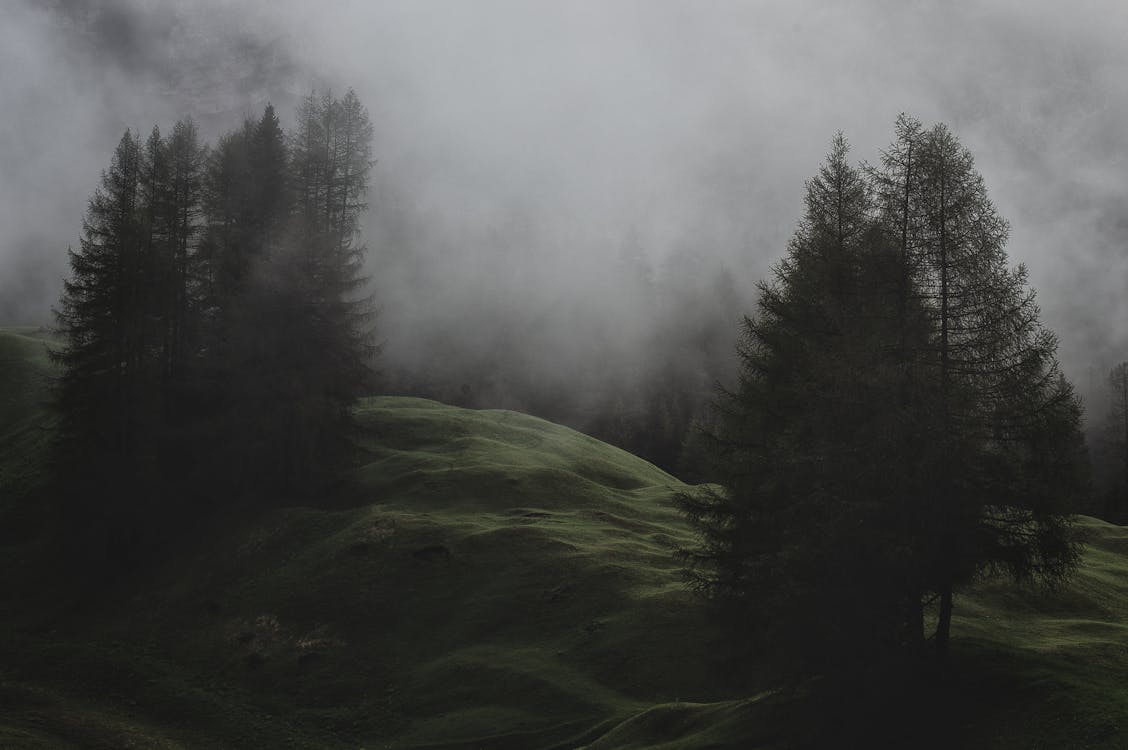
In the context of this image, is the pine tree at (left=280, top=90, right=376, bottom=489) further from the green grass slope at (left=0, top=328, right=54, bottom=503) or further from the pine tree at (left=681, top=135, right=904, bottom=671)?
the pine tree at (left=681, top=135, right=904, bottom=671)

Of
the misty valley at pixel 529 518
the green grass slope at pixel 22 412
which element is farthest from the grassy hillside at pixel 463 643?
the green grass slope at pixel 22 412

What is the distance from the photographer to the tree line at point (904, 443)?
2116 centimetres

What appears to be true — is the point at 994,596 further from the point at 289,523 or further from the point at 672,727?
the point at 289,523

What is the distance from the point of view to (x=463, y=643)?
124 ft

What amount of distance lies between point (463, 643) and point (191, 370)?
35.4m

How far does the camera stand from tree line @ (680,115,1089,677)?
21.2 meters

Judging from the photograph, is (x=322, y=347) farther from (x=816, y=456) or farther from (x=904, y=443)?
(x=904, y=443)

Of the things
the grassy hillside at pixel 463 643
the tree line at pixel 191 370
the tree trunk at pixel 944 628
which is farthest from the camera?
the tree line at pixel 191 370

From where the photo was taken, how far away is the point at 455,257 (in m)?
181

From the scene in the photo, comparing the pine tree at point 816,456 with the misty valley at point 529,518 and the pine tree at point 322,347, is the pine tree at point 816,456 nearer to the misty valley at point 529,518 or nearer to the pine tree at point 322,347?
the misty valley at point 529,518

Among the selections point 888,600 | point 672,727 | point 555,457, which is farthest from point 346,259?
point 888,600

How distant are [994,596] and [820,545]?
22.2 meters

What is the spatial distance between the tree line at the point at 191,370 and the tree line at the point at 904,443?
110 feet

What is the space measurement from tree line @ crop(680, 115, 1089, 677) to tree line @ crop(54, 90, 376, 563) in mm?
33472
